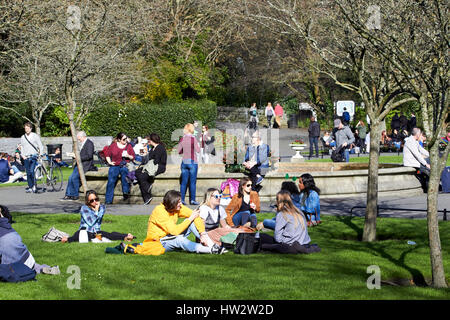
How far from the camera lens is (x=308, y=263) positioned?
9836 mm

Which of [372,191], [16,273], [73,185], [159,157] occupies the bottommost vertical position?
[16,273]

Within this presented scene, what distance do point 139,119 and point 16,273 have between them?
30.3 meters

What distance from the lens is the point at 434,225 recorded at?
8703 mm

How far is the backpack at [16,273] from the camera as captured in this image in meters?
8.63

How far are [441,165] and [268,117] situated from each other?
127 feet

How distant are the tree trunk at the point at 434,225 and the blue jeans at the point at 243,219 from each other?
14.7 ft

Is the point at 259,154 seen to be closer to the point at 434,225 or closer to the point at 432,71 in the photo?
the point at 432,71

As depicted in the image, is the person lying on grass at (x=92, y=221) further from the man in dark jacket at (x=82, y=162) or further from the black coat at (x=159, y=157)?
the man in dark jacket at (x=82, y=162)

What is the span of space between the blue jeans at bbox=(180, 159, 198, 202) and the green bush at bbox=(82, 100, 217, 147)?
21269mm

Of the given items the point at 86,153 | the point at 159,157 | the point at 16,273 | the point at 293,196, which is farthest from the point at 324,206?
the point at 16,273

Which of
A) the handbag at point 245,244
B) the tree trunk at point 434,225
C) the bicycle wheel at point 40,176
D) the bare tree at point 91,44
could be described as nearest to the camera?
the tree trunk at point 434,225

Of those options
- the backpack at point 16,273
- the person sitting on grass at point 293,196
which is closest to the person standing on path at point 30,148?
the person sitting on grass at point 293,196
